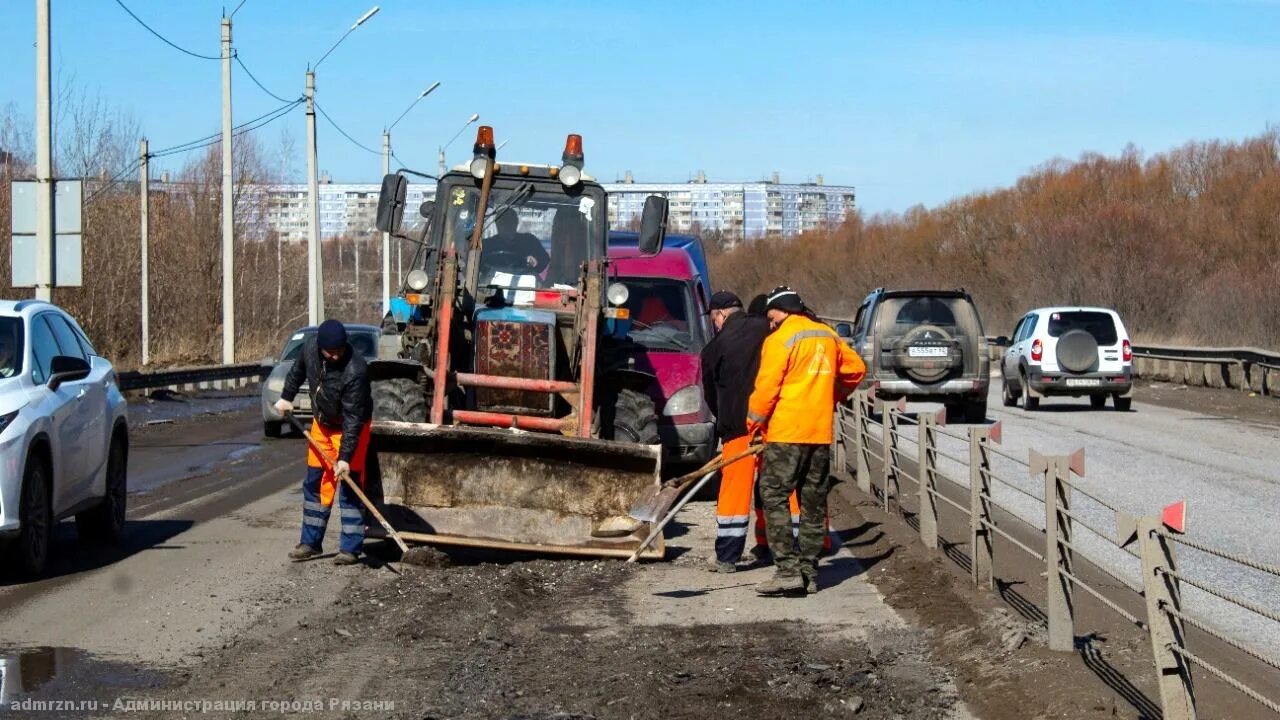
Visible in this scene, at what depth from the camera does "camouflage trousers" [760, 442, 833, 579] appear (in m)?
9.43

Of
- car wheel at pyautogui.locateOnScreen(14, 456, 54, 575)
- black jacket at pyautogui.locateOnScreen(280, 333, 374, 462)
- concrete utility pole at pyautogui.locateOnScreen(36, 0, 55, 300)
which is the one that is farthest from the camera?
concrete utility pole at pyautogui.locateOnScreen(36, 0, 55, 300)

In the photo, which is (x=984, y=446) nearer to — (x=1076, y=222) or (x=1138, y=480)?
(x=1138, y=480)

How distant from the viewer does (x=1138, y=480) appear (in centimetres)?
1581

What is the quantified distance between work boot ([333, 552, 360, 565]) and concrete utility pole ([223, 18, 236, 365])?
977 inches

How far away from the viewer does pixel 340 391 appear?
1041 cm

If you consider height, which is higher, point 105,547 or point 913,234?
point 913,234

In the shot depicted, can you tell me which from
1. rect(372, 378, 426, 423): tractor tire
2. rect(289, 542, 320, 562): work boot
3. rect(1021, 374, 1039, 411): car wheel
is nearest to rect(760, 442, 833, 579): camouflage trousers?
rect(289, 542, 320, 562): work boot

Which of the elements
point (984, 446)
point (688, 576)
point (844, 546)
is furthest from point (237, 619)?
point (844, 546)

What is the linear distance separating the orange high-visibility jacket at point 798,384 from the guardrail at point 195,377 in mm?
19036

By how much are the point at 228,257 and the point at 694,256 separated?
18863mm

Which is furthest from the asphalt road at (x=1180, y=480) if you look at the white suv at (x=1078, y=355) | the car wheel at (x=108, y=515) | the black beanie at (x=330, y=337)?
the car wheel at (x=108, y=515)

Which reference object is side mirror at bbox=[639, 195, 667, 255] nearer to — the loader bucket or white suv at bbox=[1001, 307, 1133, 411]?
the loader bucket

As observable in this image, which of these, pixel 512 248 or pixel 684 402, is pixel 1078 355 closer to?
pixel 684 402

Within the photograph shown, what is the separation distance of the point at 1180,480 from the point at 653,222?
665cm
